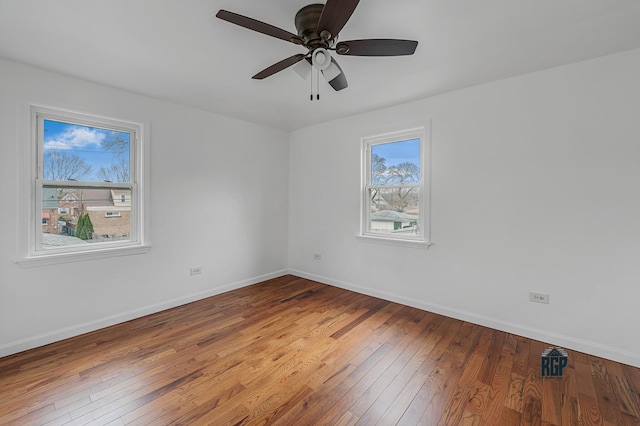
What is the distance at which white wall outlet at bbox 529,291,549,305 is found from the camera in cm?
261

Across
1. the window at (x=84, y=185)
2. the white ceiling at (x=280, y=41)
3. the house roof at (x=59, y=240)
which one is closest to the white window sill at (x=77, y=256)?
the window at (x=84, y=185)

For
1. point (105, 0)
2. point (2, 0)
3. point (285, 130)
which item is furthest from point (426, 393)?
point (285, 130)

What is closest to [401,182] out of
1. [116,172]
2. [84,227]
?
[116,172]

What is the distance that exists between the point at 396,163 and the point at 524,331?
7.50 ft

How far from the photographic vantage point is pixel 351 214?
4.04 m

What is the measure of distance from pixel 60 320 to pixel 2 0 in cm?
259

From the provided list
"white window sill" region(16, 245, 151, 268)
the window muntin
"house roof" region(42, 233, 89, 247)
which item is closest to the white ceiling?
the window muntin

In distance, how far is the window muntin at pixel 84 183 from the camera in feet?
8.63

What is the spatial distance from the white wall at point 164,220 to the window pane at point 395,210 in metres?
1.70

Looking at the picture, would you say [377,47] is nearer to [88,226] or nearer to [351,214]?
[351,214]

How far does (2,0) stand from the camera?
169 cm

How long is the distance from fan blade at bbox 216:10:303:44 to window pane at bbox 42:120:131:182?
2.35 m

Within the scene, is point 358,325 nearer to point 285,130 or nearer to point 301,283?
point 301,283

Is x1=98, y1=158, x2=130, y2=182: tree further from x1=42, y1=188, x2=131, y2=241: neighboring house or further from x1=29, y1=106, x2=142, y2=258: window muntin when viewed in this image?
x1=42, y1=188, x2=131, y2=241: neighboring house
